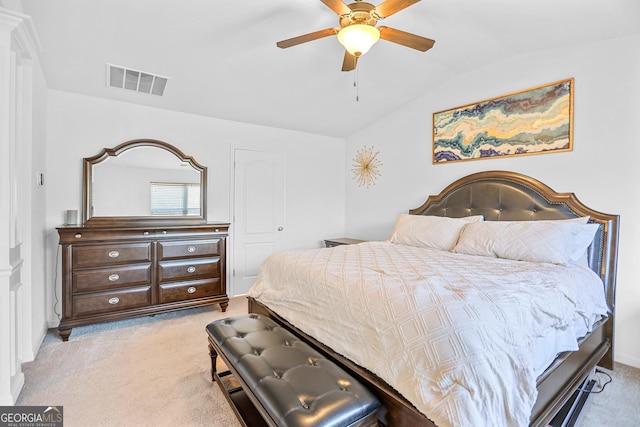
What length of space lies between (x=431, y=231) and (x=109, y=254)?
3239 millimetres

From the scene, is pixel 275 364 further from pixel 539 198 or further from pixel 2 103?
pixel 539 198

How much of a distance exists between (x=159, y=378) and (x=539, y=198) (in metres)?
3.57

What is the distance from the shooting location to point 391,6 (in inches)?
74.4

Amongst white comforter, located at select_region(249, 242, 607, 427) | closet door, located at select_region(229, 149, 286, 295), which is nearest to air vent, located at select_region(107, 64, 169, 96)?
closet door, located at select_region(229, 149, 286, 295)

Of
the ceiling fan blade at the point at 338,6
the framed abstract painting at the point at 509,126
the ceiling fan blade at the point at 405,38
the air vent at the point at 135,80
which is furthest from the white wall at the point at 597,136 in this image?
the air vent at the point at 135,80

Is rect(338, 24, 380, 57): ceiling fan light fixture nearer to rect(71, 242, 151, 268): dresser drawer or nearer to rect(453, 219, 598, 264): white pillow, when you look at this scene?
rect(453, 219, 598, 264): white pillow

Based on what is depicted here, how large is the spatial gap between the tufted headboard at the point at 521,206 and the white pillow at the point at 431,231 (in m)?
0.22

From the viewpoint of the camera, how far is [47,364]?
241 centimetres

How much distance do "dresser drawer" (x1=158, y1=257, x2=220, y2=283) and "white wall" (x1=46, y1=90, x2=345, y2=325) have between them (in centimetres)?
74

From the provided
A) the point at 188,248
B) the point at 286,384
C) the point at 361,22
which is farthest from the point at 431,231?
the point at 188,248

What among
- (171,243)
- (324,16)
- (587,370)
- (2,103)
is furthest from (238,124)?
(587,370)

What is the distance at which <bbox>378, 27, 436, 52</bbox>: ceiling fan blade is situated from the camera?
82.0 inches

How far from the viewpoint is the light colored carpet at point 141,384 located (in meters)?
1.84

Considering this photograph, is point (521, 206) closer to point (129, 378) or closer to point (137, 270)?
point (129, 378)
